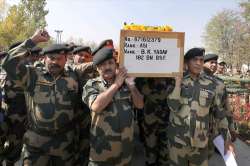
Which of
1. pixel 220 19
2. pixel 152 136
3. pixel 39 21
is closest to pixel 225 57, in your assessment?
pixel 220 19

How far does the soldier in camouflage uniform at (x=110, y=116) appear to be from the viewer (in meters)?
3.73

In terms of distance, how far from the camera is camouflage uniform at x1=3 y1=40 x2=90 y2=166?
4.07 m

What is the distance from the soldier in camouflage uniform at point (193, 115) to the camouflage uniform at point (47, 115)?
1208 mm

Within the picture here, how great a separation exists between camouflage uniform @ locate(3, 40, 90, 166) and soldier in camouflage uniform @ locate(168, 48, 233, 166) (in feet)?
→ 3.96

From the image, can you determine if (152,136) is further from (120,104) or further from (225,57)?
(225,57)

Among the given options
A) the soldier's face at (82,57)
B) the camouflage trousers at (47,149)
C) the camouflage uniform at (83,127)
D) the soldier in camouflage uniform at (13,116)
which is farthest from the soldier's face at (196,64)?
the soldier in camouflage uniform at (13,116)

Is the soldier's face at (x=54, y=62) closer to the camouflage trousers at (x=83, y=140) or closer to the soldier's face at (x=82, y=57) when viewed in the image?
the camouflage trousers at (x=83, y=140)

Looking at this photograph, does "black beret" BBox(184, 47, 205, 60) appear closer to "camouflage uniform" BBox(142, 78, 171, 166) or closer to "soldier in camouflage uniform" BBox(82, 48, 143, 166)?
"soldier in camouflage uniform" BBox(82, 48, 143, 166)

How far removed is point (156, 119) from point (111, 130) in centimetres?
189

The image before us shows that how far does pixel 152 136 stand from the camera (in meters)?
5.59

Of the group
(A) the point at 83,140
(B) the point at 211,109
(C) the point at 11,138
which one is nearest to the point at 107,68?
(B) the point at 211,109

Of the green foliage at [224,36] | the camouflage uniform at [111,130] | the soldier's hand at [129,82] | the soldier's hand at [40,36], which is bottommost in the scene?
the camouflage uniform at [111,130]

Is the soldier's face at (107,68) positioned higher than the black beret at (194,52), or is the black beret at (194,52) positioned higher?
the black beret at (194,52)

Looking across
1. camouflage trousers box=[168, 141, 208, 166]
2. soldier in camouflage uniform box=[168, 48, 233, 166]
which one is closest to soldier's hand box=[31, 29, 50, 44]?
soldier in camouflage uniform box=[168, 48, 233, 166]
